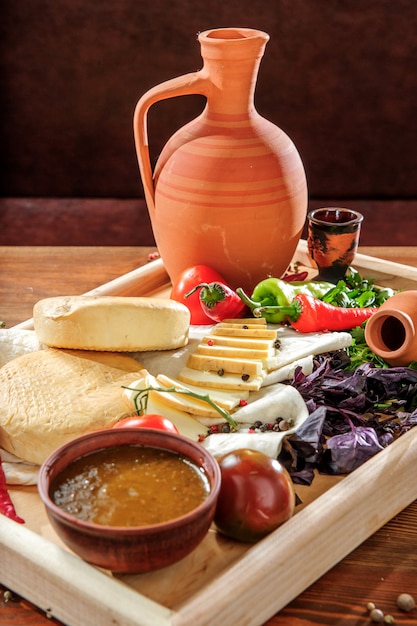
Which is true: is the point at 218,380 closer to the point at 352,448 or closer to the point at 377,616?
the point at 352,448

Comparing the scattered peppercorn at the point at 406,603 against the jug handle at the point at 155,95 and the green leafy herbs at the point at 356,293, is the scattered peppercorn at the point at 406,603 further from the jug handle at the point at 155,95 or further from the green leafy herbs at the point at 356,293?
the jug handle at the point at 155,95

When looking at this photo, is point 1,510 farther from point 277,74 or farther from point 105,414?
point 277,74

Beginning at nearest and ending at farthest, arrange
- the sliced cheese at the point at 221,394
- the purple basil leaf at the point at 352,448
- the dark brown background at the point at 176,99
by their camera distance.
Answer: the purple basil leaf at the point at 352,448
the sliced cheese at the point at 221,394
the dark brown background at the point at 176,99

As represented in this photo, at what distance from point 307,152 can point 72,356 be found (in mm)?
2409

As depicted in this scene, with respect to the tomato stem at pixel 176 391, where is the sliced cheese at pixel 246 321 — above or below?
below

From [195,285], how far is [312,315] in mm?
328

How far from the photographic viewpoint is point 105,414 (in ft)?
5.94

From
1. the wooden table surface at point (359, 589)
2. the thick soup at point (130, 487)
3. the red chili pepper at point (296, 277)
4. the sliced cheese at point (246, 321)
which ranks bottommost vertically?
the red chili pepper at point (296, 277)

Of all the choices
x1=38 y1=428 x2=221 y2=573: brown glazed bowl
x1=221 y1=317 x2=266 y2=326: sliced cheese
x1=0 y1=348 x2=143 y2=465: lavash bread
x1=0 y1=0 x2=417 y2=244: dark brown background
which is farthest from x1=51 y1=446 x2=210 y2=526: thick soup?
x1=0 y1=0 x2=417 y2=244: dark brown background

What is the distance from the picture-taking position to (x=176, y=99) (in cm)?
402

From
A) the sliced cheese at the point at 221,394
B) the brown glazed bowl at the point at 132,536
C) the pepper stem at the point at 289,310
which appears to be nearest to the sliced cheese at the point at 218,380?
the sliced cheese at the point at 221,394

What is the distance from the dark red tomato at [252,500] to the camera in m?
1.53

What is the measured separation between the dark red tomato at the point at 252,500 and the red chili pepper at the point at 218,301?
2.52 feet

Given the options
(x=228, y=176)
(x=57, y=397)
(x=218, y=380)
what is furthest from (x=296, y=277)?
(x=57, y=397)
